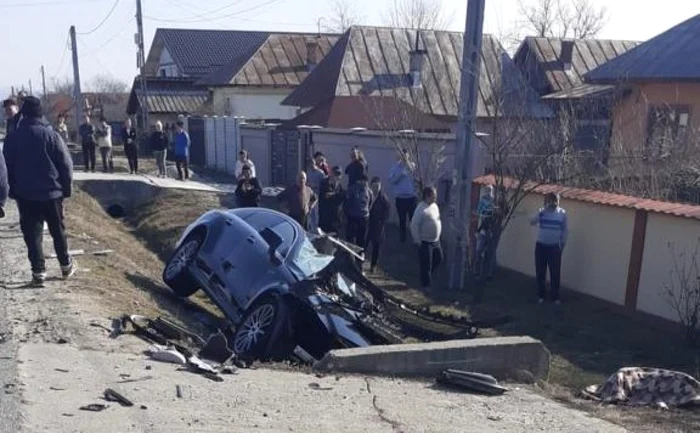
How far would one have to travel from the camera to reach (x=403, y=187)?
52.9ft

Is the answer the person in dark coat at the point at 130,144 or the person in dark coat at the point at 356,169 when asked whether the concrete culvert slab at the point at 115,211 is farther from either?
the person in dark coat at the point at 356,169

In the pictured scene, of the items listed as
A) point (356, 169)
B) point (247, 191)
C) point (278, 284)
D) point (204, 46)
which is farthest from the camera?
point (204, 46)

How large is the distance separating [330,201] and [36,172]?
259 inches

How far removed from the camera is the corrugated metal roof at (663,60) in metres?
20.5

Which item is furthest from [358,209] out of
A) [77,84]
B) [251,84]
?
[77,84]

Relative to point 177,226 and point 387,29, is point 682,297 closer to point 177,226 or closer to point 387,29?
point 177,226

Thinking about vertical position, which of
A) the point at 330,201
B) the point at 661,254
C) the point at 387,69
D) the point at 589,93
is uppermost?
the point at 387,69

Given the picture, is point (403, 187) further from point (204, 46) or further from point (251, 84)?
point (204, 46)

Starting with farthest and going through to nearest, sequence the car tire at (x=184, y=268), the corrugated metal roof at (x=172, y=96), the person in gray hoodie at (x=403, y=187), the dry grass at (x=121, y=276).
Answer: the corrugated metal roof at (x=172, y=96) < the person in gray hoodie at (x=403, y=187) < the car tire at (x=184, y=268) < the dry grass at (x=121, y=276)

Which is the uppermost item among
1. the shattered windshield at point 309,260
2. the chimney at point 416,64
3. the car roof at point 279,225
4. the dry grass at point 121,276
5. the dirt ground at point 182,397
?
the chimney at point 416,64

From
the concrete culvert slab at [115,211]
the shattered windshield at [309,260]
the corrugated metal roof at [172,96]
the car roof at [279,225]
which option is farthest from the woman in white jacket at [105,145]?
the corrugated metal roof at [172,96]

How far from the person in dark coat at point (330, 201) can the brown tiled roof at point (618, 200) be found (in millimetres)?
2570

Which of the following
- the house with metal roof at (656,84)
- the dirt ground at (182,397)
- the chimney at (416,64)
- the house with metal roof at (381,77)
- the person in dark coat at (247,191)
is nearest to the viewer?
the dirt ground at (182,397)

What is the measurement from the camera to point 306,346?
845cm
